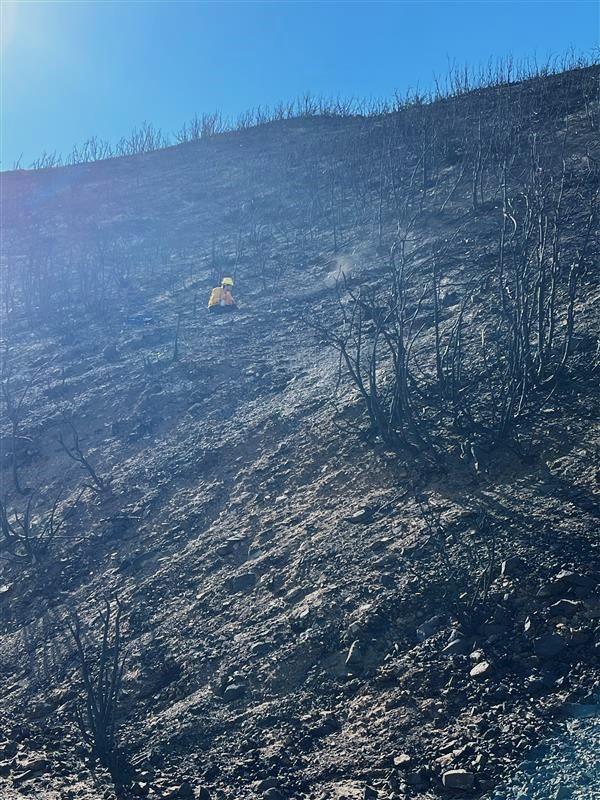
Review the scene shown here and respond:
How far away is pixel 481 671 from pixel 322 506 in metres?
1.88

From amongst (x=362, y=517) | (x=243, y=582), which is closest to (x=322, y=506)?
(x=362, y=517)

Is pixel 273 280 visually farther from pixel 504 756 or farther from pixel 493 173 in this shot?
pixel 504 756

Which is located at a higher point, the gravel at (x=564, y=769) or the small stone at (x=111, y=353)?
the small stone at (x=111, y=353)

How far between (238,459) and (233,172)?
898 cm

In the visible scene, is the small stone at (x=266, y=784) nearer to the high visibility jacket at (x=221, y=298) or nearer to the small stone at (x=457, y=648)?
the small stone at (x=457, y=648)

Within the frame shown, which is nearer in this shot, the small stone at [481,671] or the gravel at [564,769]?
the gravel at [564,769]

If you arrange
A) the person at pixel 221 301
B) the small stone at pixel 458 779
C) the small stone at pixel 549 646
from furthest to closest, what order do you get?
the person at pixel 221 301
the small stone at pixel 549 646
the small stone at pixel 458 779

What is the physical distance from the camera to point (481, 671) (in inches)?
141

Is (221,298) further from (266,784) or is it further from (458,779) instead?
(458,779)

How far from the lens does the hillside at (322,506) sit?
365cm

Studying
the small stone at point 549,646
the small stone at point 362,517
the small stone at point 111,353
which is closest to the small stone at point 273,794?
the small stone at point 549,646

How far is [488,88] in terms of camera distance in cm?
1404

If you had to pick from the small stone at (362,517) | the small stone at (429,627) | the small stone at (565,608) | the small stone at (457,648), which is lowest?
the small stone at (457,648)

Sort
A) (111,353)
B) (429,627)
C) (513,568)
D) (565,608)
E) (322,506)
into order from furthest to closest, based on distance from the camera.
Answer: (111,353)
(322,506)
(513,568)
(429,627)
(565,608)
